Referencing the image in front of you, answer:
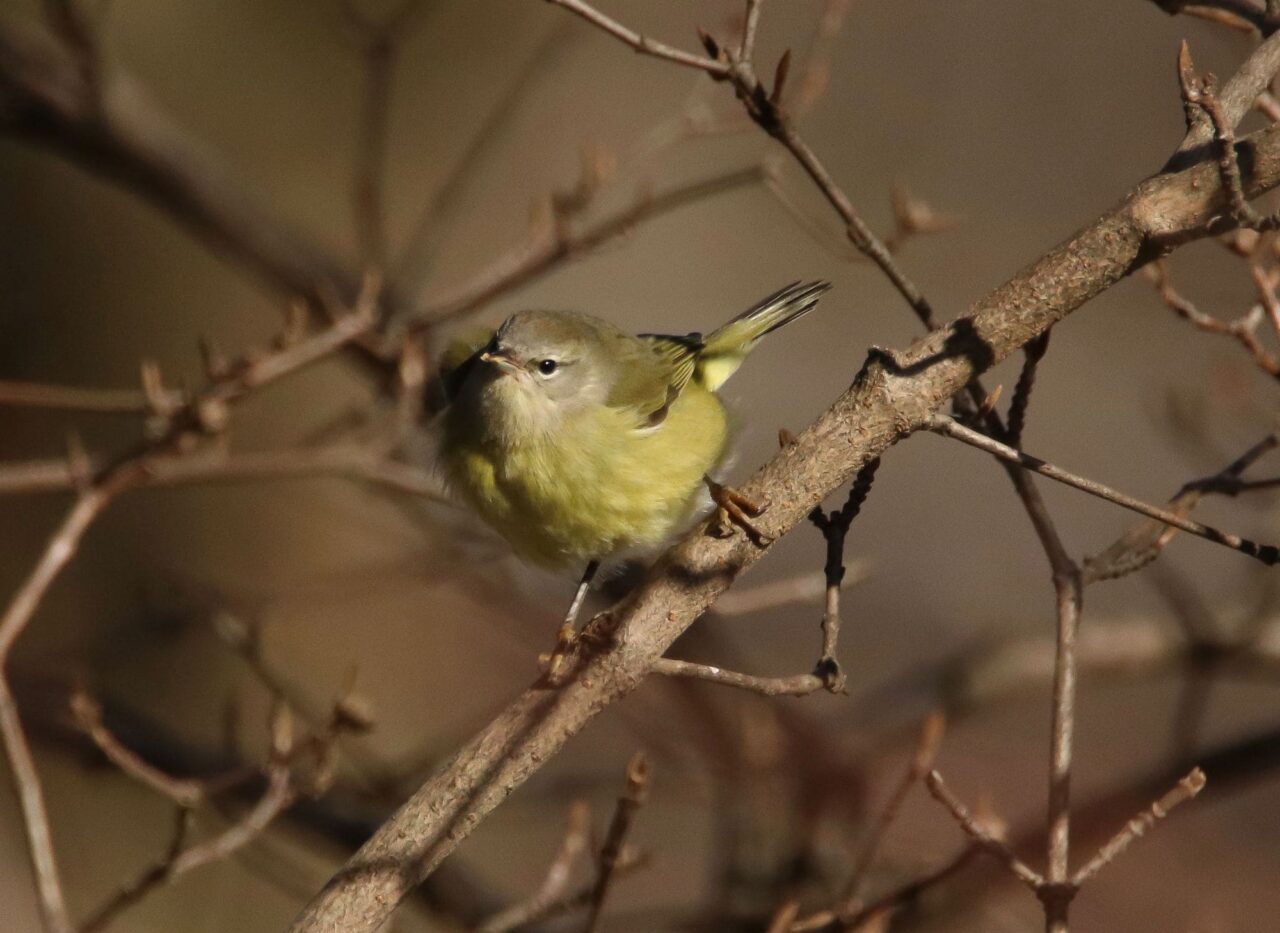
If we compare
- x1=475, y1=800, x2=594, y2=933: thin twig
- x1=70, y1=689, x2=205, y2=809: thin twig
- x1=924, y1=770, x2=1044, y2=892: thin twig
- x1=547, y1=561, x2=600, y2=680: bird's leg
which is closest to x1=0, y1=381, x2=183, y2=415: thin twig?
x1=70, y1=689, x2=205, y2=809: thin twig

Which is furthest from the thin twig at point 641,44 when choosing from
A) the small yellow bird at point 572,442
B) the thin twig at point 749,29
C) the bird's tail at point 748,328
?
the bird's tail at point 748,328

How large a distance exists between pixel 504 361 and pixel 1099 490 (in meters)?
1.99

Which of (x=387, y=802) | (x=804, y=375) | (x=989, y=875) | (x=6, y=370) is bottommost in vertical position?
(x=989, y=875)

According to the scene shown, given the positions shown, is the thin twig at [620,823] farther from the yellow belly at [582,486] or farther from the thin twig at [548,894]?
the yellow belly at [582,486]

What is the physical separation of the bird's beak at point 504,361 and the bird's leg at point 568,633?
553 millimetres

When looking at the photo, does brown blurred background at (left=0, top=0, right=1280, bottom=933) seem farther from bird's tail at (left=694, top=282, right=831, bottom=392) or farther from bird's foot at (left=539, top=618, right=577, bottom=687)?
bird's foot at (left=539, top=618, right=577, bottom=687)

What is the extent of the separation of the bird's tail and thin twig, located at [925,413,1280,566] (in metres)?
2.01

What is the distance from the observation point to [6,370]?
7039 mm

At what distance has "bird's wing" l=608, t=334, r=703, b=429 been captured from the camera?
3598mm

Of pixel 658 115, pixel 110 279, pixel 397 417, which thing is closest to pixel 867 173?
pixel 658 115

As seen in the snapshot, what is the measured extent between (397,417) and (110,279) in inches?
173

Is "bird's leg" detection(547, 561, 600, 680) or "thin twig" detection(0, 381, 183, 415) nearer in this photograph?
"bird's leg" detection(547, 561, 600, 680)

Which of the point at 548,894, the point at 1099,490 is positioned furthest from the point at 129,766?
the point at 1099,490

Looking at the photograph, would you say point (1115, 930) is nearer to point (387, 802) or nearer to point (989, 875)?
point (989, 875)
